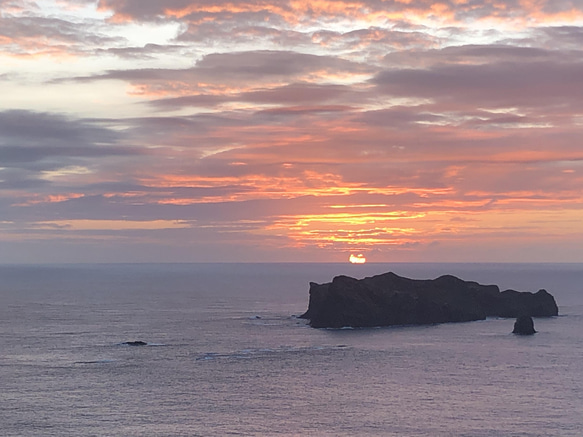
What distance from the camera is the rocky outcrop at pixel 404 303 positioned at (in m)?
174

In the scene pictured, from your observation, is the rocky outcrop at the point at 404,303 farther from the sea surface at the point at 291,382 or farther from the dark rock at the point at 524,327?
the dark rock at the point at 524,327

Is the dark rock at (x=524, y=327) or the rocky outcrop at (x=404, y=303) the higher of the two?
the rocky outcrop at (x=404, y=303)

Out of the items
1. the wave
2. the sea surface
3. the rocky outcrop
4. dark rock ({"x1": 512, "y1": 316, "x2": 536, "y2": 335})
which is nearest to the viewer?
the sea surface

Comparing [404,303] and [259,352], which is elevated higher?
[404,303]

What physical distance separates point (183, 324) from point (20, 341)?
4222cm

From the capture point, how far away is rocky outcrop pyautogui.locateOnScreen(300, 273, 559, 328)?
17438 cm

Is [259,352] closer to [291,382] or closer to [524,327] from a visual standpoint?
[291,382]

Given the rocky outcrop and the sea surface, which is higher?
the rocky outcrop

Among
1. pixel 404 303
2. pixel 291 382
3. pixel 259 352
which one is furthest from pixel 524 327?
pixel 291 382

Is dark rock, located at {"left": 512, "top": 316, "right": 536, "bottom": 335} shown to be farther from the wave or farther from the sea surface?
the wave

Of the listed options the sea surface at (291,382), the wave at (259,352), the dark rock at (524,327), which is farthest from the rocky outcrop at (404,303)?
the wave at (259,352)

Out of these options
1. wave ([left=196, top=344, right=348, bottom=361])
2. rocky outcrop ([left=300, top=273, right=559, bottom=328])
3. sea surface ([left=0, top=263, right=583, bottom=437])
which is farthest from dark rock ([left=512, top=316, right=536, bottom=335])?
wave ([left=196, top=344, right=348, bottom=361])

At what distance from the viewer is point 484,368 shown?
11688 cm

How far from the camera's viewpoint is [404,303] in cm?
18112
